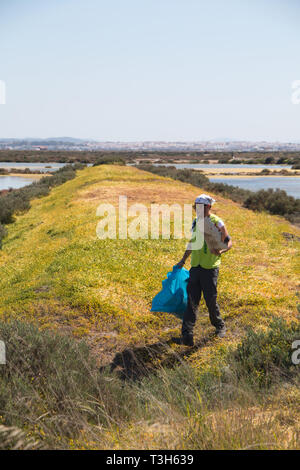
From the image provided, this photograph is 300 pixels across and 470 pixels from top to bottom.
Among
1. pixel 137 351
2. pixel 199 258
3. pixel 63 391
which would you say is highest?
pixel 199 258

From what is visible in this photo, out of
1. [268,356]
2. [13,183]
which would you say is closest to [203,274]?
[268,356]

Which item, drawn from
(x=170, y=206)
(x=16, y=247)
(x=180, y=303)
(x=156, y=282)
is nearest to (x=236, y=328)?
(x=180, y=303)

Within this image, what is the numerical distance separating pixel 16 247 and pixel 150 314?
7801mm

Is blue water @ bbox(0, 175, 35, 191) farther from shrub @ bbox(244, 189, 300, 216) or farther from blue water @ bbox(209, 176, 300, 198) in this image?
shrub @ bbox(244, 189, 300, 216)

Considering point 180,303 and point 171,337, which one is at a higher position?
point 180,303

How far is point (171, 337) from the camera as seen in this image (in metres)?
6.19

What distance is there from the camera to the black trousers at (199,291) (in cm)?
539

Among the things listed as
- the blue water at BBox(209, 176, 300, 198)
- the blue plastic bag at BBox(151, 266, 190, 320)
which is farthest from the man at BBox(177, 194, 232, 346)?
the blue water at BBox(209, 176, 300, 198)

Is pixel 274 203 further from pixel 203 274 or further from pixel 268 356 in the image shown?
pixel 268 356

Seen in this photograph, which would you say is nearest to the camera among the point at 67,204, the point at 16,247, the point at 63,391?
the point at 63,391

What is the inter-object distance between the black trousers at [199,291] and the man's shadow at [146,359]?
1.03 feet

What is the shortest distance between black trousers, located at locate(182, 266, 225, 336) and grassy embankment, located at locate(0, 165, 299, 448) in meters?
0.43

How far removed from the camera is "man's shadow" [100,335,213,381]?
17.3 ft

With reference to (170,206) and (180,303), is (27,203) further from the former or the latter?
(180,303)
